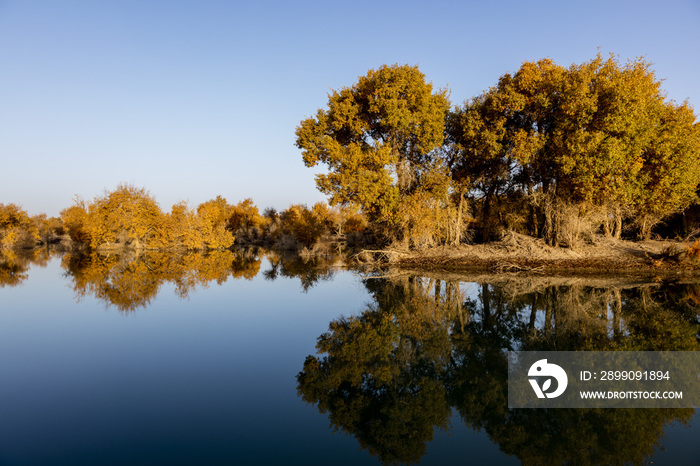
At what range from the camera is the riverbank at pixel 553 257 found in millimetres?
19422

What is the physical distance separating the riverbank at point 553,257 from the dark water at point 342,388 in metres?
5.60

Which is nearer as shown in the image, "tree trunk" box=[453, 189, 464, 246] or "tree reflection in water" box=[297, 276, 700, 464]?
"tree reflection in water" box=[297, 276, 700, 464]

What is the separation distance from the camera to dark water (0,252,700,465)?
5.01 metres

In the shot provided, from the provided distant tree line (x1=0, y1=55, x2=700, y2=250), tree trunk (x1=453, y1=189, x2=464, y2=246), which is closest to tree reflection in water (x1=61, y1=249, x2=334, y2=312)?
distant tree line (x1=0, y1=55, x2=700, y2=250)

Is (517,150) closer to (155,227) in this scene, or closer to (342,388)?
(342,388)

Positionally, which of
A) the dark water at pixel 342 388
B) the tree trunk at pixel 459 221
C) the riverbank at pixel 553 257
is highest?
the tree trunk at pixel 459 221

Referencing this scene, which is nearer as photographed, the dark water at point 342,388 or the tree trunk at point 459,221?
the dark water at point 342,388

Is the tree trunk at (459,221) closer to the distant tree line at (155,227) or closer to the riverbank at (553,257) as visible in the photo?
the riverbank at (553,257)

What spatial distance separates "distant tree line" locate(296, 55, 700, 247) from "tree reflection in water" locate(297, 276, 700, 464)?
7220 mm

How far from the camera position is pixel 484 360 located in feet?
26.3

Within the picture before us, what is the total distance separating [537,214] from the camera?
26.3m

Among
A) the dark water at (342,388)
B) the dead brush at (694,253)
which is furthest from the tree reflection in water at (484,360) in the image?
the dead brush at (694,253)

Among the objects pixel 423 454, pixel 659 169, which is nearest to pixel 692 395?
pixel 423 454

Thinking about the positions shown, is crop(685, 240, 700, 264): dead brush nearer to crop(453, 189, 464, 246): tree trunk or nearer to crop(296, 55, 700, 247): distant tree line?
crop(296, 55, 700, 247): distant tree line
